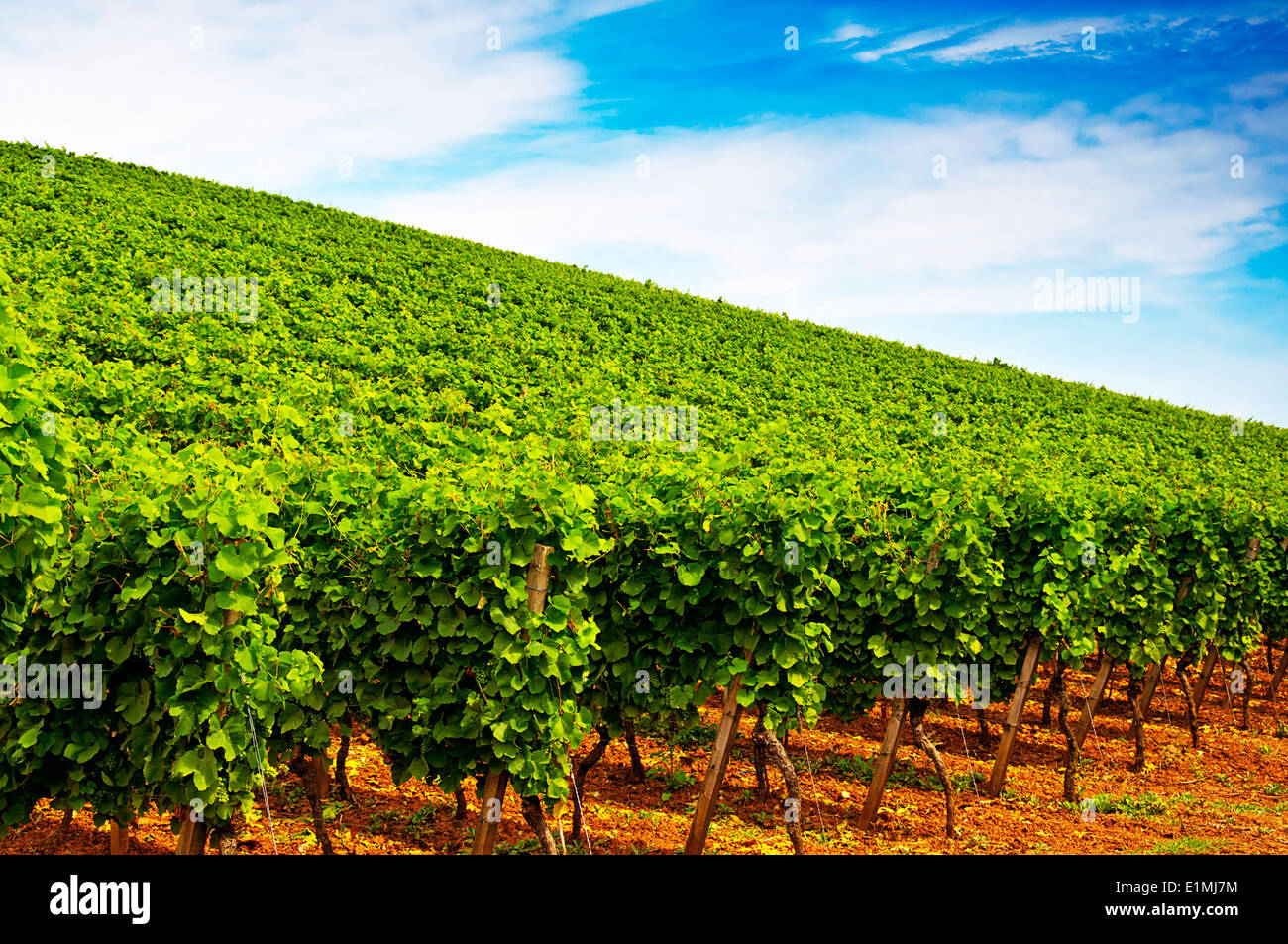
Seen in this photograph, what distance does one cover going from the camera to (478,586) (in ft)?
19.1

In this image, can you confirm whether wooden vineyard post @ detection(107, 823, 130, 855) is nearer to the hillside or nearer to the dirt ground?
the dirt ground

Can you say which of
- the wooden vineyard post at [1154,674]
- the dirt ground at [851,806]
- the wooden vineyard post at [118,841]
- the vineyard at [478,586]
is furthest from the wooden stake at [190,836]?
the wooden vineyard post at [1154,674]

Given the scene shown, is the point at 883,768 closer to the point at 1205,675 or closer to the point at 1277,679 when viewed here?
the point at 1205,675

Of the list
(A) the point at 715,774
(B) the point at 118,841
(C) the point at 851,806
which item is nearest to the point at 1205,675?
(C) the point at 851,806

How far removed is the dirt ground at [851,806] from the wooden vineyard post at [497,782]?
1.31 m

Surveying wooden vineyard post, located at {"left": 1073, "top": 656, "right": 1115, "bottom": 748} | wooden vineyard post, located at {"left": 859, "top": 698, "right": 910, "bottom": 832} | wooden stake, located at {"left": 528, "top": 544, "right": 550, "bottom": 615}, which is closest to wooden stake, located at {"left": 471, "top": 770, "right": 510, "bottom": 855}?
wooden stake, located at {"left": 528, "top": 544, "right": 550, "bottom": 615}

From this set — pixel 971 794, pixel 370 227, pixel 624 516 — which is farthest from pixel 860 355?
pixel 624 516

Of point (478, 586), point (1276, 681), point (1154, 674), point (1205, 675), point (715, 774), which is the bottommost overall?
point (1276, 681)

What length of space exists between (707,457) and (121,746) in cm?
524

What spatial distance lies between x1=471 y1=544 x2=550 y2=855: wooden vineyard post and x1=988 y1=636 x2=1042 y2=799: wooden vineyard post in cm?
644

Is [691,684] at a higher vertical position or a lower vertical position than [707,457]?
lower

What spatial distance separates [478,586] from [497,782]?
142 cm
